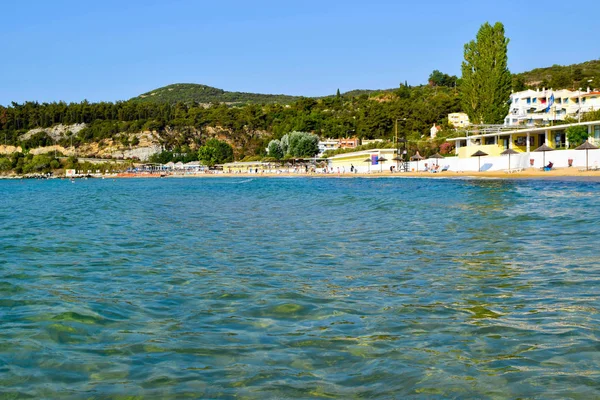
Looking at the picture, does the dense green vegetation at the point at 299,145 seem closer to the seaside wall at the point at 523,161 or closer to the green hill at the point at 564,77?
the green hill at the point at 564,77

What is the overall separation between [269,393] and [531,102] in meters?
96.0

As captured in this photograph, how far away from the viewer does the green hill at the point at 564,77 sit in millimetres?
119812

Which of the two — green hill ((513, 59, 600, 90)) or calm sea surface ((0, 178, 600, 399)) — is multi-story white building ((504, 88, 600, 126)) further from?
calm sea surface ((0, 178, 600, 399))

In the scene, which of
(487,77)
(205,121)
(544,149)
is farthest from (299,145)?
Result: (544,149)

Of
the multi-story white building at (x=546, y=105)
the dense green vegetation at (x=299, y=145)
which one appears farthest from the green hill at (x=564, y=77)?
the dense green vegetation at (x=299, y=145)

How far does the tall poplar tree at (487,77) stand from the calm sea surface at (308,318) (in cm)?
5087

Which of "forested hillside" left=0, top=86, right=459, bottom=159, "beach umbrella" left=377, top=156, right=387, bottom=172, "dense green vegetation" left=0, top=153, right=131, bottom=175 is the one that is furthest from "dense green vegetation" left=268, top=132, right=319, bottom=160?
"dense green vegetation" left=0, top=153, right=131, bottom=175

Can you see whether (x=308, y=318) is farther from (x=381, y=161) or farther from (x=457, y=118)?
(x=457, y=118)

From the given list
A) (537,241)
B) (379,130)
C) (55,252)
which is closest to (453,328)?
(537,241)

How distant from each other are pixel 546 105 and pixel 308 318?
8924cm

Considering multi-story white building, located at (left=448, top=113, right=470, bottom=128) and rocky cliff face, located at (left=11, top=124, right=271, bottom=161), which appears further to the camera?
rocky cliff face, located at (left=11, top=124, right=271, bottom=161)

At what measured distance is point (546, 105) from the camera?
282 feet

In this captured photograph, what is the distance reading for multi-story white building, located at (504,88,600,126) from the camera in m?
80.9

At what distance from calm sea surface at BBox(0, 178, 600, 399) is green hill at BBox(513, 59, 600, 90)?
112613mm
